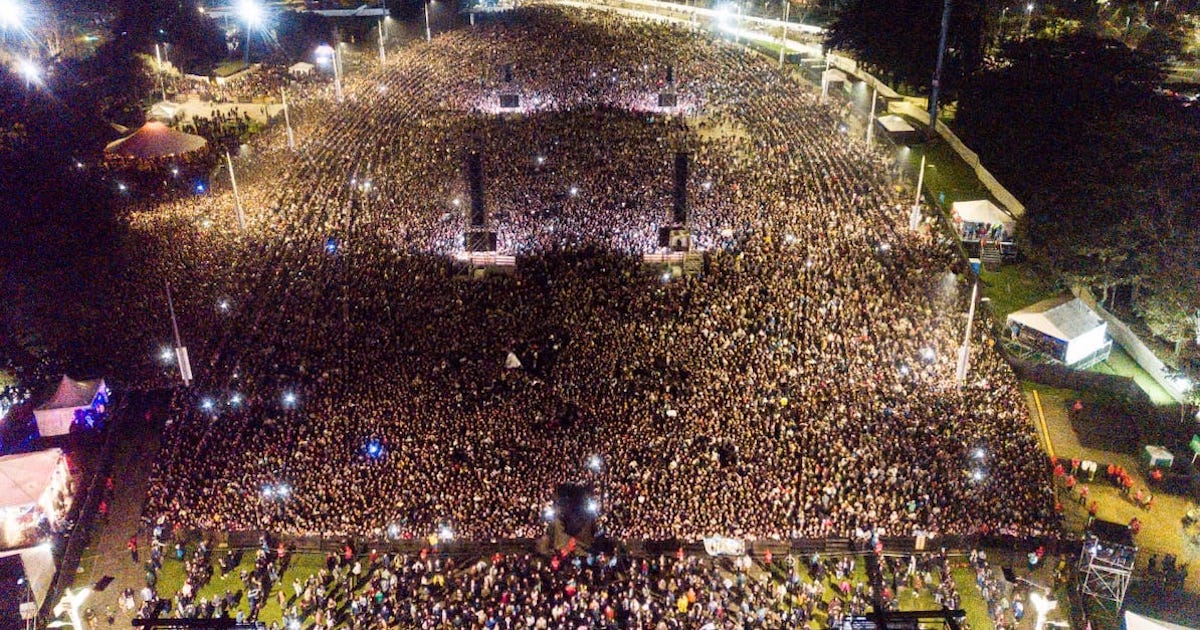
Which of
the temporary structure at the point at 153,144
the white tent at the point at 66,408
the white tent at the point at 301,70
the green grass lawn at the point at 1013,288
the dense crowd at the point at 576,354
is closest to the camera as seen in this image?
the dense crowd at the point at 576,354

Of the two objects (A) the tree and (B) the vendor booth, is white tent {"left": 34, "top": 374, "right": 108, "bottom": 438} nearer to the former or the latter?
(B) the vendor booth

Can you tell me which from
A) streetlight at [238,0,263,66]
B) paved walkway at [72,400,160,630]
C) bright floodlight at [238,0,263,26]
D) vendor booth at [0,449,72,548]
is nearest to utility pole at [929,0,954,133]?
paved walkway at [72,400,160,630]

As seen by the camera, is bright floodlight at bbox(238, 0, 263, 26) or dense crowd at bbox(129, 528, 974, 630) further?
bright floodlight at bbox(238, 0, 263, 26)

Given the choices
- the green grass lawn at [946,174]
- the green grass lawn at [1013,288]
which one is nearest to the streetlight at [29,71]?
the green grass lawn at [946,174]

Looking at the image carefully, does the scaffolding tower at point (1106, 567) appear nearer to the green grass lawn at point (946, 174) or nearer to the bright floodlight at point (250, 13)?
the green grass lawn at point (946, 174)

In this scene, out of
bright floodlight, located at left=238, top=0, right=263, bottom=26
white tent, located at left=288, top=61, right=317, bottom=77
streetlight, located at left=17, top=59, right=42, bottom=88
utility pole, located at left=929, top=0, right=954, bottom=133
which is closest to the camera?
streetlight, located at left=17, top=59, right=42, bottom=88

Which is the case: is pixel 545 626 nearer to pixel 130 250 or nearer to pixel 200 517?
pixel 200 517
